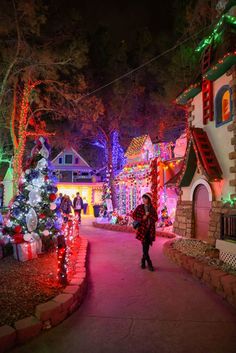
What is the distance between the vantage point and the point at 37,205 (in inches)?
349

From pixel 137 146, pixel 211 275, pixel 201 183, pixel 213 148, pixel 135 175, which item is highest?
pixel 137 146

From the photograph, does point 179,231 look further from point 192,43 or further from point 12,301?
point 192,43

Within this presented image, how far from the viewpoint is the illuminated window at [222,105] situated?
370 inches

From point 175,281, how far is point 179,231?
571cm

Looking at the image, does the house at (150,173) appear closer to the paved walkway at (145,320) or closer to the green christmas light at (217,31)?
the green christmas light at (217,31)

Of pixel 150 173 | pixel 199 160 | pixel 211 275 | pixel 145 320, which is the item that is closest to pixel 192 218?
pixel 199 160

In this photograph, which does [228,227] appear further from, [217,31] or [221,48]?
[217,31]

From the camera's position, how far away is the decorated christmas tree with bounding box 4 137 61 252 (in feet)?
27.3

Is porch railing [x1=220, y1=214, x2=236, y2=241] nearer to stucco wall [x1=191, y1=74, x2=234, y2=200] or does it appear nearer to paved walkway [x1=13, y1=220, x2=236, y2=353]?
stucco wall [x1=191, y1=74, x2=234, y2=200]

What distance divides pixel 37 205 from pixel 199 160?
5.48 metres

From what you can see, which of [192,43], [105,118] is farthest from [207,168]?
[105,118]

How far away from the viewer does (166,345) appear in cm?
347

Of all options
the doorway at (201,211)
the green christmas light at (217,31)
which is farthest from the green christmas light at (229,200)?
the green christmas light at (217,31)

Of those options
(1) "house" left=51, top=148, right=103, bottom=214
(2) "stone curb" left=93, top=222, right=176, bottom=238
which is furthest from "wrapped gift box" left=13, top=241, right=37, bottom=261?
(1) "house" left=51, top=148, right=103, bottom=214
